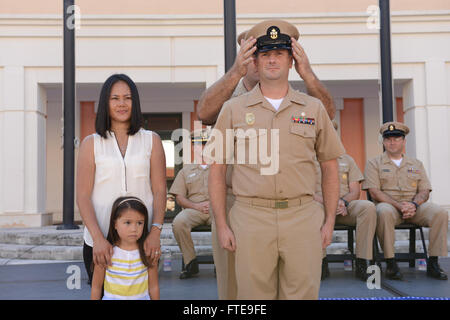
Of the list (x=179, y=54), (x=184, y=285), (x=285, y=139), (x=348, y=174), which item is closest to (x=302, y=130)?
(x=285, y=139)

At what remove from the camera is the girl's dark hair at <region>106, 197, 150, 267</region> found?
2.63m

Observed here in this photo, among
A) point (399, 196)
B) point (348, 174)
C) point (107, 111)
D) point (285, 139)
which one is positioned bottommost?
point (399, 196)

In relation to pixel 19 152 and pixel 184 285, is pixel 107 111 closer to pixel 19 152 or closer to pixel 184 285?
pixel 184 285

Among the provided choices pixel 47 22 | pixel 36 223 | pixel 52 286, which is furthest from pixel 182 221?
pixel 47 22

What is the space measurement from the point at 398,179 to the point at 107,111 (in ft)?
11.8

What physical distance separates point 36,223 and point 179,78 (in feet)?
12.1

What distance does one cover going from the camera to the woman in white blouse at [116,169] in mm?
2672

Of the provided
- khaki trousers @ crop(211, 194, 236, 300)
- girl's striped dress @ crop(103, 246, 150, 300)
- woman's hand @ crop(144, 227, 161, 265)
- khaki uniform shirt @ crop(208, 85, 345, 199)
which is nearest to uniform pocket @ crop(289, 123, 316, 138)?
khaki uniform shirt @ crop(208, 85, 345, 199)

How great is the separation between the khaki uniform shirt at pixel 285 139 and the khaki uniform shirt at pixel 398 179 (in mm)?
2991

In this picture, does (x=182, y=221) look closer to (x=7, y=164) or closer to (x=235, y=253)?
(x=235, y=253)

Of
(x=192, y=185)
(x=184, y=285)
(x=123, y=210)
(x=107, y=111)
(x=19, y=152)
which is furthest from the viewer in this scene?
(x=19, y=152)

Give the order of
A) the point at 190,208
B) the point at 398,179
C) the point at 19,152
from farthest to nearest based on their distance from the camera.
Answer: the point at 19,152, the point at 190,208, the point at 398,179

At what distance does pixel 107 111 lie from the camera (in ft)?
9.05

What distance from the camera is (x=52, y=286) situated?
15.1ft
